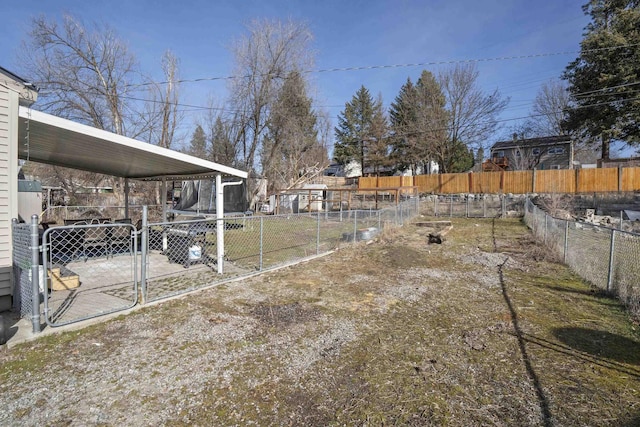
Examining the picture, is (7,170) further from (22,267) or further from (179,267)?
(179,267)

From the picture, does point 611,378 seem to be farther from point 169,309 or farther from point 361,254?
point 361,254

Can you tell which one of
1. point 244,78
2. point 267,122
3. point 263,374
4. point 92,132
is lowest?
point 263,374

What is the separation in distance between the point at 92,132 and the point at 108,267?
340cm

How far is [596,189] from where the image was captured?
20.4 m

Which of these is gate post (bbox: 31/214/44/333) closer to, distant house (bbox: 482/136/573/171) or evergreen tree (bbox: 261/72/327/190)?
evergreen tree (bbox: 261/72/327/190)

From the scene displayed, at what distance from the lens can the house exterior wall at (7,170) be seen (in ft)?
13.1

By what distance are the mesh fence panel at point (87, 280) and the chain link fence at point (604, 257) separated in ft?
24.1

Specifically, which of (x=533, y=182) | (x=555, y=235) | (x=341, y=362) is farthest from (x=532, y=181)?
(x=341, y=362)

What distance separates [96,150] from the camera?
20.1 ft

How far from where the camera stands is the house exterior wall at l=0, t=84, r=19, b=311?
4.01 m

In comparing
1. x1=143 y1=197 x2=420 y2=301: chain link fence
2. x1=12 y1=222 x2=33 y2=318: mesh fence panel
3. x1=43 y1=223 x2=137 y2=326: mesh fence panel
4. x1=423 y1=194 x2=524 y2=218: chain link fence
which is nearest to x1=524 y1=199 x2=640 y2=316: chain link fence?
x1=143 y1=197 x2=420 y2=301: chain link fence

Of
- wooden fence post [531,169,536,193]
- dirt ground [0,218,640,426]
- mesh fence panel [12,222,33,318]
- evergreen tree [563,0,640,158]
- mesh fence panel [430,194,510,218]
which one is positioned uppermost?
evergreen tree [563,0,640,158]

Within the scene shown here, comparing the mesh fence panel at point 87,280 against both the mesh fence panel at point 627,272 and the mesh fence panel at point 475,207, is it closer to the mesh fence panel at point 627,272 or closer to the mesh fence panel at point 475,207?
the mesh fence panel at point 627,272

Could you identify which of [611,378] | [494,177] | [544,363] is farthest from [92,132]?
[494,177]
